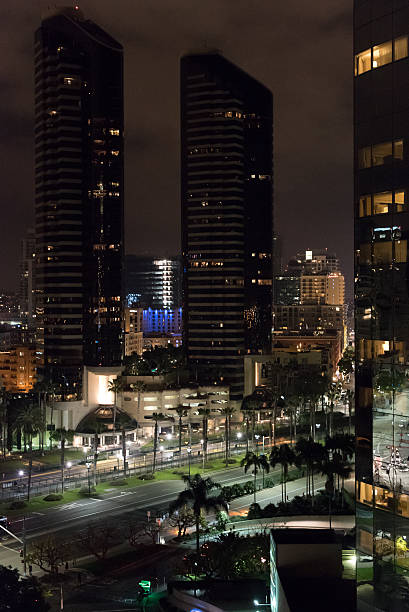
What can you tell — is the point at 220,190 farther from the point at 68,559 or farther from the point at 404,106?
the point at 404,106

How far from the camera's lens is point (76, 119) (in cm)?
15462

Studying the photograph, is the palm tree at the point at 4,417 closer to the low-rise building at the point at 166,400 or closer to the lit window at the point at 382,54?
the low-rise building at the point at 166,400

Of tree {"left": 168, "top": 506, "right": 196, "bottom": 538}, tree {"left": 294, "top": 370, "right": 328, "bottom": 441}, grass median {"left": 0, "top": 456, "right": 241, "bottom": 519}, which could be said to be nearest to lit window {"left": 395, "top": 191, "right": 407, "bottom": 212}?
tree {"left": 168, "top": 506, "right": 196, "bottom": 538}

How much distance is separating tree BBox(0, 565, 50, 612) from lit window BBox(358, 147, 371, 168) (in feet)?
124

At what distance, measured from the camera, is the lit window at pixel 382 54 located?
31938mm

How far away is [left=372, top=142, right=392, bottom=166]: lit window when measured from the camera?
1264 inches

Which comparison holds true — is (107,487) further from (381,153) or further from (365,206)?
(381,153)

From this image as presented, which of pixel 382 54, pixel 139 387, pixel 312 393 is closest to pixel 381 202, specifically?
pixel 382 54

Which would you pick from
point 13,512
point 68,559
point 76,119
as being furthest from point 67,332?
point 68,559

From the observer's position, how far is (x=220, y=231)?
6806 inches

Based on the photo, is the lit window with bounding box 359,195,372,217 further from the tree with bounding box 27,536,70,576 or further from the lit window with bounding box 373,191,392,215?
the tree with bounding box 27,536,70,576

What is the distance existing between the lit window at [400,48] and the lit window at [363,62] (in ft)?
5.16

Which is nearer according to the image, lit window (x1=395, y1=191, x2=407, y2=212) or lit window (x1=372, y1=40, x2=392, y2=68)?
lit window (x1=395, y1=191, x2=407, y2=212)

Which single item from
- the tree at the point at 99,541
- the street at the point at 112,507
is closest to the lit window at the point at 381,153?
the tree at the point at 99,541
